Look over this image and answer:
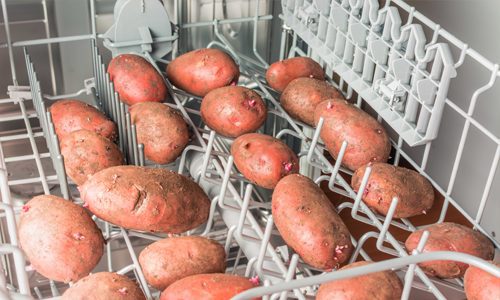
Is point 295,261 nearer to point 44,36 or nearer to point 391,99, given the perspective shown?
point 391,99

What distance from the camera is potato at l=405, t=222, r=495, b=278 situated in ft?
2.31

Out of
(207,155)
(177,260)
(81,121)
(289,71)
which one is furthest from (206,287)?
(289,71)

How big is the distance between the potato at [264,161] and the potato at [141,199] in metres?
0.09

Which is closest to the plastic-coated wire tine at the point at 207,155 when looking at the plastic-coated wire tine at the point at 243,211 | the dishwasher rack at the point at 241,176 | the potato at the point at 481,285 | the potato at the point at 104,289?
the dishwasher rack at the point at 241,176

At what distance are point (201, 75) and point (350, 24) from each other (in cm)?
23

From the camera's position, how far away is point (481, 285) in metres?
0.63

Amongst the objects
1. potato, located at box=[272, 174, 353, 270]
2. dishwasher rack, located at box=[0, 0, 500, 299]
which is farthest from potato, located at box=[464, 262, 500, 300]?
potato, located at box=[272, 174, 353, 270]

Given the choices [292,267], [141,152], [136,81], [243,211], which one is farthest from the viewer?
[136,81]

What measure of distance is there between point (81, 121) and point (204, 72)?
0.20 meters

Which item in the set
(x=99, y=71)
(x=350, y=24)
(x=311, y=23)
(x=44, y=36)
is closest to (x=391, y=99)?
(x=350, y=24)

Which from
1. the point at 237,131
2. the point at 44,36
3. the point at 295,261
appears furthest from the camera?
the point at 44,36

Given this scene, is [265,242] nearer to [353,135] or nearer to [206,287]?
[206,287]

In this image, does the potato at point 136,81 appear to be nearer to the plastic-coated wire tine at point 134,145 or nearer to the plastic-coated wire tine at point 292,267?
the plastic-coated wire tine at point 134,145

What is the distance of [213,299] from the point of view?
618 mm
